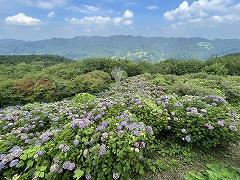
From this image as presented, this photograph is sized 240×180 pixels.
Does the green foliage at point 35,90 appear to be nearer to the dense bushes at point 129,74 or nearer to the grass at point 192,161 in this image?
the dense bushes at point 129,74

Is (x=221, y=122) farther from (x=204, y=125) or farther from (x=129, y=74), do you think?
(x=129, y=74)

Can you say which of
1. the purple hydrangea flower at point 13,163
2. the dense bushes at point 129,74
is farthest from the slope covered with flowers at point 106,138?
the dense bushes at point 129,74

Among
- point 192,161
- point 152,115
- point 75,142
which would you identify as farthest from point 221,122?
point 75,142

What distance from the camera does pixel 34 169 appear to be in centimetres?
224

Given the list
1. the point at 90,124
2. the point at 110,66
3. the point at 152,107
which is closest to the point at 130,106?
the point at 152,107

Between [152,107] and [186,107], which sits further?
[186,107]

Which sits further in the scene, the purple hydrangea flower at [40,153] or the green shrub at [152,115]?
the green shrub at [152,115]

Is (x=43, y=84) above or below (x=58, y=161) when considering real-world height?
below

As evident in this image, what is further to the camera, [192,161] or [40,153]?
[192,161]

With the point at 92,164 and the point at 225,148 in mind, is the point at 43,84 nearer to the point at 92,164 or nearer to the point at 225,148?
the point at 92,164

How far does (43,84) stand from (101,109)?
25.3ft

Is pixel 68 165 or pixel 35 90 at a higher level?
pixel 68 165

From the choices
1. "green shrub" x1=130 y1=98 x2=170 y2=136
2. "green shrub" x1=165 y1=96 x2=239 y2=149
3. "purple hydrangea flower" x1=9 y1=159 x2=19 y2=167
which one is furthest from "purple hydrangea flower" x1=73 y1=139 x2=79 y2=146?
"green shrub" x1=165 y1=96 x2=239 y2=149

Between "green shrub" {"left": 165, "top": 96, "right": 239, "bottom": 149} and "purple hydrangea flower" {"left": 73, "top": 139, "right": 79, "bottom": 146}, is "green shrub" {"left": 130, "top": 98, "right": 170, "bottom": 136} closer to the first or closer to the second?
"green shrub" {"left": 165, "top": 96, "right": 239, "bottom": 149}
